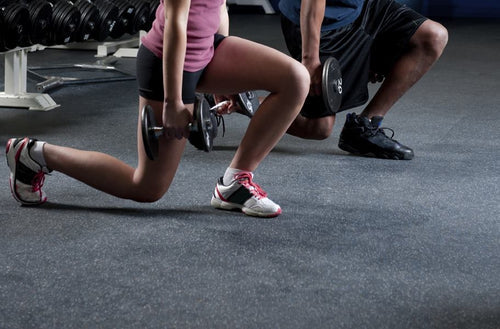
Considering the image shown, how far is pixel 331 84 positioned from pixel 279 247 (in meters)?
0.80

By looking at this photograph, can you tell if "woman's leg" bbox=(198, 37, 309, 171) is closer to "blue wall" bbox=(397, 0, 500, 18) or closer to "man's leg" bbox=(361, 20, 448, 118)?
"man's leg" bbox=(361, 20, 448, 118)

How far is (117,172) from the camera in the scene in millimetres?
2088

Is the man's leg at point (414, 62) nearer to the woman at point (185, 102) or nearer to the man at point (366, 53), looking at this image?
the man at point (366, 53)

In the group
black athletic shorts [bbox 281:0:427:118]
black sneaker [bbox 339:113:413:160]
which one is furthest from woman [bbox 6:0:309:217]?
black sneaker [bbox 339:113:413:160]

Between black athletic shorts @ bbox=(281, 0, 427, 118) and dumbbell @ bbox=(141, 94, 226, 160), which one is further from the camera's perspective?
black athletic shorts @ bbox=(281, 0, 427, 118)

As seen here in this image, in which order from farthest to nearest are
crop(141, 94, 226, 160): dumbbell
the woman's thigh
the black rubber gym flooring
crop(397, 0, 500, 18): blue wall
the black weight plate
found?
crop(397, 0, 500, 18): blue wall
the black weight plate
the woman's thigh
crop(141, 94, 226, 160): dumbbell
the black rubber gym flooring

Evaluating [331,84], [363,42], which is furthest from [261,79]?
[363,42]

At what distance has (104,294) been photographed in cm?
160

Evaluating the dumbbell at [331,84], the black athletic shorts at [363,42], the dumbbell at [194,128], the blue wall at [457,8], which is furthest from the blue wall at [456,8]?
the dumbbell at [194,128]

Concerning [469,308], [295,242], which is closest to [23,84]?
[295,242]

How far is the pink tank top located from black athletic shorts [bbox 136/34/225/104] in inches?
0.6

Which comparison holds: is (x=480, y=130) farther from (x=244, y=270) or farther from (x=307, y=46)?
(x=244, y=270)

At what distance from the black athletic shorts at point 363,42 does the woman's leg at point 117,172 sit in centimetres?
88

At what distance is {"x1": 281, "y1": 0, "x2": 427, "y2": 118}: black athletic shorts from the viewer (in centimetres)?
273
